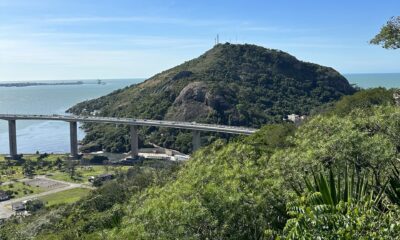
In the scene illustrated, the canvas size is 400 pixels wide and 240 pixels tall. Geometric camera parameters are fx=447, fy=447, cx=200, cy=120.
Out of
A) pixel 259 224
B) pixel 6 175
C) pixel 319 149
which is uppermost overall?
pixel 319 149

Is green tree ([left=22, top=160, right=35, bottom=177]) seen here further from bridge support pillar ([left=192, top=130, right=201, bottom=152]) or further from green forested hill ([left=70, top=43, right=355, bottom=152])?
bridge support pillar ([left=192, top=130, right=201, bottom=152])

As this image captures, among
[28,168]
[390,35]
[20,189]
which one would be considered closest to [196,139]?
[28,168]

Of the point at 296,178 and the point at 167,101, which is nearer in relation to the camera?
the point at 296,178

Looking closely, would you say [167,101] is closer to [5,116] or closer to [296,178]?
[5,116]

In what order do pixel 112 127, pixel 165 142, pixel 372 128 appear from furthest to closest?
1. pixel 112 127
2. pixel 165 142
3. pixel 372 128

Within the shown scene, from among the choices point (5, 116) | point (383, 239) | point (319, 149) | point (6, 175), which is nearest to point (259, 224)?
point (319, 149)

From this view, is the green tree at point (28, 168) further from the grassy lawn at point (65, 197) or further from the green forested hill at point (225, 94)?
the green forested hill at point (225, 94)
